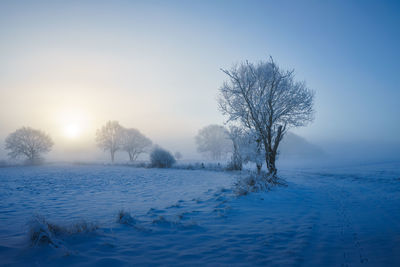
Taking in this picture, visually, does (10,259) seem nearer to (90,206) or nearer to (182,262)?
(182,262)

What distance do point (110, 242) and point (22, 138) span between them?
1803 inches

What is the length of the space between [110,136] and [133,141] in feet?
18.4

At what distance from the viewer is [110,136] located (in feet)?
149

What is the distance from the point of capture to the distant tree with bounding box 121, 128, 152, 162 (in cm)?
4731

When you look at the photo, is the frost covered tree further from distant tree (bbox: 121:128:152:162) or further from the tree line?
distant tree (bbox: 121:128:152:162)

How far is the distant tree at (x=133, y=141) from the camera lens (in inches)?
1863

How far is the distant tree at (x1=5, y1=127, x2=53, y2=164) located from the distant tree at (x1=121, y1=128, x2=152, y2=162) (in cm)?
1503

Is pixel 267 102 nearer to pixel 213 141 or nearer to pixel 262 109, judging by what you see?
pixel 262 109

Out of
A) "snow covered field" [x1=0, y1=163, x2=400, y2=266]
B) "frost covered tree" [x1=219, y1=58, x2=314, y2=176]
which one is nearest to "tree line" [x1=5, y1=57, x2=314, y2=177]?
"frost covered tree" [x1=219, y1=58, x2=314, y2=176]

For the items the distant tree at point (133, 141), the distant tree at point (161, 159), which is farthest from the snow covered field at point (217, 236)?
the distant tree at point (133, 141)

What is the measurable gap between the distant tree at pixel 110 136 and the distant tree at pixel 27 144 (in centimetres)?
986

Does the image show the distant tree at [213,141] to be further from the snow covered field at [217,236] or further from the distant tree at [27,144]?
the snow covered field at [217,236]

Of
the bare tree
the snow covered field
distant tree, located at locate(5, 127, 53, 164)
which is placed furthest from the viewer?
distant tree, located at locate(5, 127, 53, 164)

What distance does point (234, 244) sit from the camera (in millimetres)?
3256
